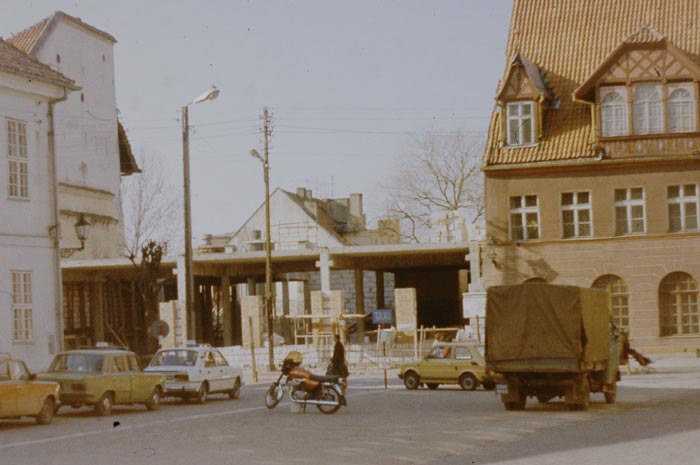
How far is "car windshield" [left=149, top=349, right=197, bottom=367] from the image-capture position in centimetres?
3319

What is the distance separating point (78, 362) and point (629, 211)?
29208mm

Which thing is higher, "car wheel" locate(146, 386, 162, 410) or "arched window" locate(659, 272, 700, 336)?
"arched window" locate(659, 272, 700, 336)

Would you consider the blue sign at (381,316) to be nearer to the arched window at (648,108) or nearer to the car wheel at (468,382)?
the arched window at (648,108)

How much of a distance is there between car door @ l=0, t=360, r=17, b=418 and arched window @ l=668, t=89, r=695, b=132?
3295cm

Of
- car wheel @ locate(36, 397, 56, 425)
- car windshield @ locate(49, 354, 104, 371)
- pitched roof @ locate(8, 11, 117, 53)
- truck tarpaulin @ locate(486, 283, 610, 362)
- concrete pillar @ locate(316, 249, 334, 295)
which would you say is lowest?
car wheel @ locate(36, 397, 56, 425)

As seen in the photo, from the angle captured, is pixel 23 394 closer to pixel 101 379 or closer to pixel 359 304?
pixel 101 379

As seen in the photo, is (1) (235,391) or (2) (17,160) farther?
(2) (17,160)

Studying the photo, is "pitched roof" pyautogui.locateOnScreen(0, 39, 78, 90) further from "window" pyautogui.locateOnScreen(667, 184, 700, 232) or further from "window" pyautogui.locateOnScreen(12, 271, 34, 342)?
"window" pyautogui.locateOnScreen(667, 184, 700, 232)

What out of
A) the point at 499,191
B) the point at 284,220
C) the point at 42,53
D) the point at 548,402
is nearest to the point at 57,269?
the point at 548,402

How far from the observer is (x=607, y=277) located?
52.0 meters

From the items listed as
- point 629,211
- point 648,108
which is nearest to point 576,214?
point 629,211

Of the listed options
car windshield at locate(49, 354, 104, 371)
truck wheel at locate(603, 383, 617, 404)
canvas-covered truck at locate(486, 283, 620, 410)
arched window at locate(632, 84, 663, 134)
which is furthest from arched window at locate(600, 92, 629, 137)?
car windshield at locate(49, 354, 104, 371)

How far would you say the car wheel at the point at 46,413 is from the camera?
25.6m

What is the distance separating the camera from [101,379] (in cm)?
2794
